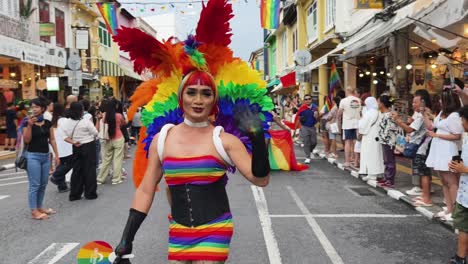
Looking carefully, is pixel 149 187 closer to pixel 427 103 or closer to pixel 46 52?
pixel 427 103

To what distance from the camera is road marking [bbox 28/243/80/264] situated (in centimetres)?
498

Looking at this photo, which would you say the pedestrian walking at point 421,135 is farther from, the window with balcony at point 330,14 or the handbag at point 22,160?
the window with balcony at point 330,14

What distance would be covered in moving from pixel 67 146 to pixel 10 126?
8996mm

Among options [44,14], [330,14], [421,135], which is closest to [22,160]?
[421,135]

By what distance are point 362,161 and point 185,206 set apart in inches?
285

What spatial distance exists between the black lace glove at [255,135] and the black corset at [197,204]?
32 cm

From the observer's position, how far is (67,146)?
849 centimetres

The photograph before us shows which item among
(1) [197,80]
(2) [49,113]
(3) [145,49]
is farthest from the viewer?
(2) [49,113]

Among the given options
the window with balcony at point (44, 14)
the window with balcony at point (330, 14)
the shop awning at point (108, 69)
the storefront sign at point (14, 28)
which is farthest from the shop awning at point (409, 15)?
the shop awning at point (108, 69)

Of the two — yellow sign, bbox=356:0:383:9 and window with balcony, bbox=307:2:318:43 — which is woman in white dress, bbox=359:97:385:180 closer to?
yellow sign, bbox=356:0:383:9

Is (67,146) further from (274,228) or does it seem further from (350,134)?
(350,134)

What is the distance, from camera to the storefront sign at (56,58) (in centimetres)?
2075

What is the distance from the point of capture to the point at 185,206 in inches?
110

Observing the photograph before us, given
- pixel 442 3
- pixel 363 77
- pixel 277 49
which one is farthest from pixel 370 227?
pixel 277 49
